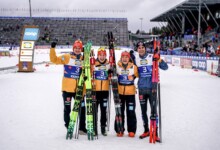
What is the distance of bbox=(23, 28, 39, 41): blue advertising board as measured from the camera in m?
19.6

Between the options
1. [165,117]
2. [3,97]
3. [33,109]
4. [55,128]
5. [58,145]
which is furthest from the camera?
[3,97]

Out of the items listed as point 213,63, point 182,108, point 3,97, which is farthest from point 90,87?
point 213,63

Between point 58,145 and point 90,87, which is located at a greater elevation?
point 90,87

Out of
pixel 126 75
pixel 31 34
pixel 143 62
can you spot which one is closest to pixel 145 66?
pixel 143 62

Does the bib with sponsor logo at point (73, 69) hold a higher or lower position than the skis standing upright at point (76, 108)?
higher

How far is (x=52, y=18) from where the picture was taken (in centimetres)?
6359

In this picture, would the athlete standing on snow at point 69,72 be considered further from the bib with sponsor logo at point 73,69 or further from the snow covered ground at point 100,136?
the snow covered ground at point 100,136

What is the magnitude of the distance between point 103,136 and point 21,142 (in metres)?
1.59

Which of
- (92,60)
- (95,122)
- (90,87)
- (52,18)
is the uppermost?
(52,18)

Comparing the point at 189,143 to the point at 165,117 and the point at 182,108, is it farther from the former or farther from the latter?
the point at 182,108

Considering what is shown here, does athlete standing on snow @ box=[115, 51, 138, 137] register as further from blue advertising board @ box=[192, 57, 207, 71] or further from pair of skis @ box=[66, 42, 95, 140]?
blue advertising board @ box=[192, 57, 207, 71]

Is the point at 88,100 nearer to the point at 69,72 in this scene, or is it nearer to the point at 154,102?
the point at 69,72

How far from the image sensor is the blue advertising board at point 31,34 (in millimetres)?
19578

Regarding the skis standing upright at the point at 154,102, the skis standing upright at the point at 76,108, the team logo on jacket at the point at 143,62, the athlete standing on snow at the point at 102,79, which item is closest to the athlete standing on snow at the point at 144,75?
the team logo on jacket at the point at 143,62
